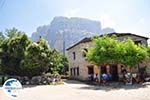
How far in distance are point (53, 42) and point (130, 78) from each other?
119 metres

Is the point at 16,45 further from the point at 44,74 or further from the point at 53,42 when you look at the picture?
the point at 53,42

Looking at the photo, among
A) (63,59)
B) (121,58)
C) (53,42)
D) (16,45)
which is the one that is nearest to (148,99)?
(121,58)

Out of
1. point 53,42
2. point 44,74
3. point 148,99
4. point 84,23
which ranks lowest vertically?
point 148,99

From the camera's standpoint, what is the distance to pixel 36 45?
36875mm

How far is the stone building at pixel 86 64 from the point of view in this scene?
42.4m

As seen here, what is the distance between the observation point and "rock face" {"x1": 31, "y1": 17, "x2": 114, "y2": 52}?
158m

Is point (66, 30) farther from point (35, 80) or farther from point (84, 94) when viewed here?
point (84, 94)

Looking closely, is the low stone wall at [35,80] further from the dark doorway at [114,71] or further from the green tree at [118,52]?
the dark doorway at [114,71]

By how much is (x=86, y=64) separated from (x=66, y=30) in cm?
12361

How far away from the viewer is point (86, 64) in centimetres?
4634

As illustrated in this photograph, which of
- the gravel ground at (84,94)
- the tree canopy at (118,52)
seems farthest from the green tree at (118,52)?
the gravel ground at (84,94)

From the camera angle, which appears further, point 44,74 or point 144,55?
point 44,74

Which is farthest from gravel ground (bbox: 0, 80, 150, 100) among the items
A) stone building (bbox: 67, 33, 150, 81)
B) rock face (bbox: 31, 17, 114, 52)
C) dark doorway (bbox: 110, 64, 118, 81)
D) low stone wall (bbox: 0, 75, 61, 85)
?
Answer: rock face (bbox: 31, 17, 114, 52)

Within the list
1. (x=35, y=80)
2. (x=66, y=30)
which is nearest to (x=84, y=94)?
(x=35, y=80)
